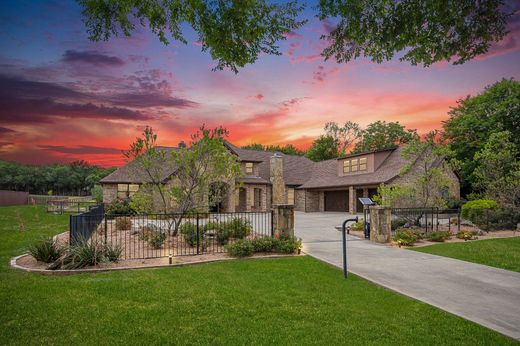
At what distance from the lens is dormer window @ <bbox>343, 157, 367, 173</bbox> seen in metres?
32.5

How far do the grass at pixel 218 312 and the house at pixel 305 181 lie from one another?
66.9 feet

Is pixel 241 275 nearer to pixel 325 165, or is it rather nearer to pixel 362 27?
pixel 362 27

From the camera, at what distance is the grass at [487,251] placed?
31.4 feet

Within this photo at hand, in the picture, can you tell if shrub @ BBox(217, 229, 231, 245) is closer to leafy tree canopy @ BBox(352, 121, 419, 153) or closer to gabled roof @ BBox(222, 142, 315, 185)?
gabled roof @ BBox(222, 142, 315, 185)

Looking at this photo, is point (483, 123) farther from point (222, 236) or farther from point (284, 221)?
point (222, 236)

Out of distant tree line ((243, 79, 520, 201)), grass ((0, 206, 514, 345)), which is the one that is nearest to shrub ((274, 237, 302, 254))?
grass ((0, 206, 514, 345))

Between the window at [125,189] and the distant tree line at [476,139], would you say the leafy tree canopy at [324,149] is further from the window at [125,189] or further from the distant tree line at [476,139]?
the window at [125,189]

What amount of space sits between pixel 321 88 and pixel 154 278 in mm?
12808

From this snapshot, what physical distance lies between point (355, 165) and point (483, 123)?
13834 millimetres

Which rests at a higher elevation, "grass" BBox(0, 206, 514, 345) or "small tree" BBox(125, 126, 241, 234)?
"small tree" BBox(125, 126, 241, 234)

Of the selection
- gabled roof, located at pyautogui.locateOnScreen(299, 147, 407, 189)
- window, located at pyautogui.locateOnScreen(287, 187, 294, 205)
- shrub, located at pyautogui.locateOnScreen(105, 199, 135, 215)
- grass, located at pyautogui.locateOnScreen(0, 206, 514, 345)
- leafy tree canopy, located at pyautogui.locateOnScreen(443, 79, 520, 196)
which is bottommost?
grass, located at pyautogui.locateOnScreen(0, 206, 514, 345)

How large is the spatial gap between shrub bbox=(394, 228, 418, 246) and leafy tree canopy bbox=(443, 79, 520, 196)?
71.1ft

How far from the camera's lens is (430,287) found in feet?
22.6

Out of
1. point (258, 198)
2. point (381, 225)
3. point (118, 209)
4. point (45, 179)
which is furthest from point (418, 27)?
point (45, 179)
